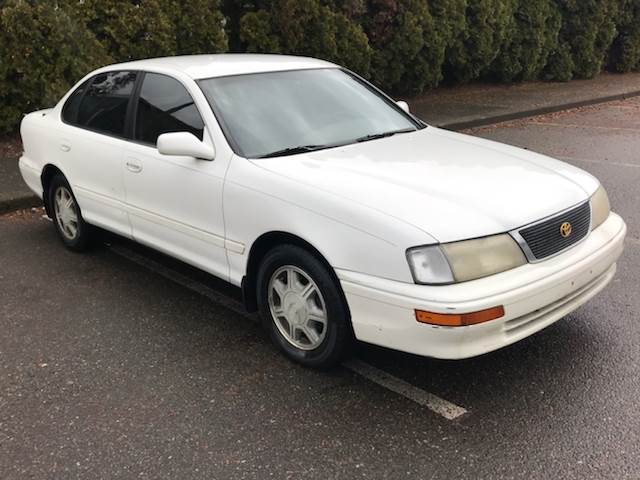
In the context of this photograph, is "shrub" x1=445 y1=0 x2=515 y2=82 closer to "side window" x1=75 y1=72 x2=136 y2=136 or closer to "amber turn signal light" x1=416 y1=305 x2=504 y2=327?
"side window" x1=75 y1=72 x2=136 y2=136

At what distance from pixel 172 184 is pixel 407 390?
1.88 metres

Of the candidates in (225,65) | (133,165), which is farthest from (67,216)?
(225,65)

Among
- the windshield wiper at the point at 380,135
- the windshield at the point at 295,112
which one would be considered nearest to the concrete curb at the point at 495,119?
Result: the windshield at the point at 295,112

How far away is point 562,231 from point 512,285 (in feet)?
1.72

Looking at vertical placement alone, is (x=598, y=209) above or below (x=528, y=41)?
above

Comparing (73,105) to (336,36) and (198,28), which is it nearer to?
(198,28)

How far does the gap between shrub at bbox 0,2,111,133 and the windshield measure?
518 centimetres

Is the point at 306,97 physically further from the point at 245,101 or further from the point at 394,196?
the point at 394,196

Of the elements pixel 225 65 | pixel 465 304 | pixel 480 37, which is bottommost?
pixel 480 37

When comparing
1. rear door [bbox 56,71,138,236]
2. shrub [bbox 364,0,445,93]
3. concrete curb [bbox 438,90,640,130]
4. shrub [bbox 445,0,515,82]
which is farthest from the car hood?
shrub [bbox 445,0,515,82]

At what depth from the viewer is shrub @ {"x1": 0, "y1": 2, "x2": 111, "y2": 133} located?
8281mm

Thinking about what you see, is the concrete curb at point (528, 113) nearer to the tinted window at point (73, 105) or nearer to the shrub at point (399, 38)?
the shrub at point (399, 38)

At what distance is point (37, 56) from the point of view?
27.7 ft

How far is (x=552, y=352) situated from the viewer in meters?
3.70
